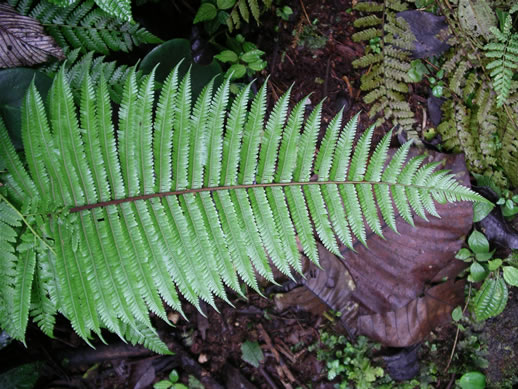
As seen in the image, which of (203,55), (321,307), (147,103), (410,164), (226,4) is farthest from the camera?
(321,307)

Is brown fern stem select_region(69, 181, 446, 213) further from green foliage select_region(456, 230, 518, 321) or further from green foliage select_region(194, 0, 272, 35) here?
green foliage select_region(456, 230, 518, 321)

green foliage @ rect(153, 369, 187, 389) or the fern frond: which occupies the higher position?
the fern frond

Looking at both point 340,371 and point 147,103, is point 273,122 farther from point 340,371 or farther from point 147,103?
point 340,371

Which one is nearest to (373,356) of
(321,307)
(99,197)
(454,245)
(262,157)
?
(321,307)

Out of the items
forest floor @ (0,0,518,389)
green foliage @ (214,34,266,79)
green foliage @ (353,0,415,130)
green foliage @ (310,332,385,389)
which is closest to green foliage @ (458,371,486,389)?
forest floor @ (0,0,518,389)

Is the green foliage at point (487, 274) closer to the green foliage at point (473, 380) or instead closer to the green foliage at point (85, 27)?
the green foliage at point (473, 380)
